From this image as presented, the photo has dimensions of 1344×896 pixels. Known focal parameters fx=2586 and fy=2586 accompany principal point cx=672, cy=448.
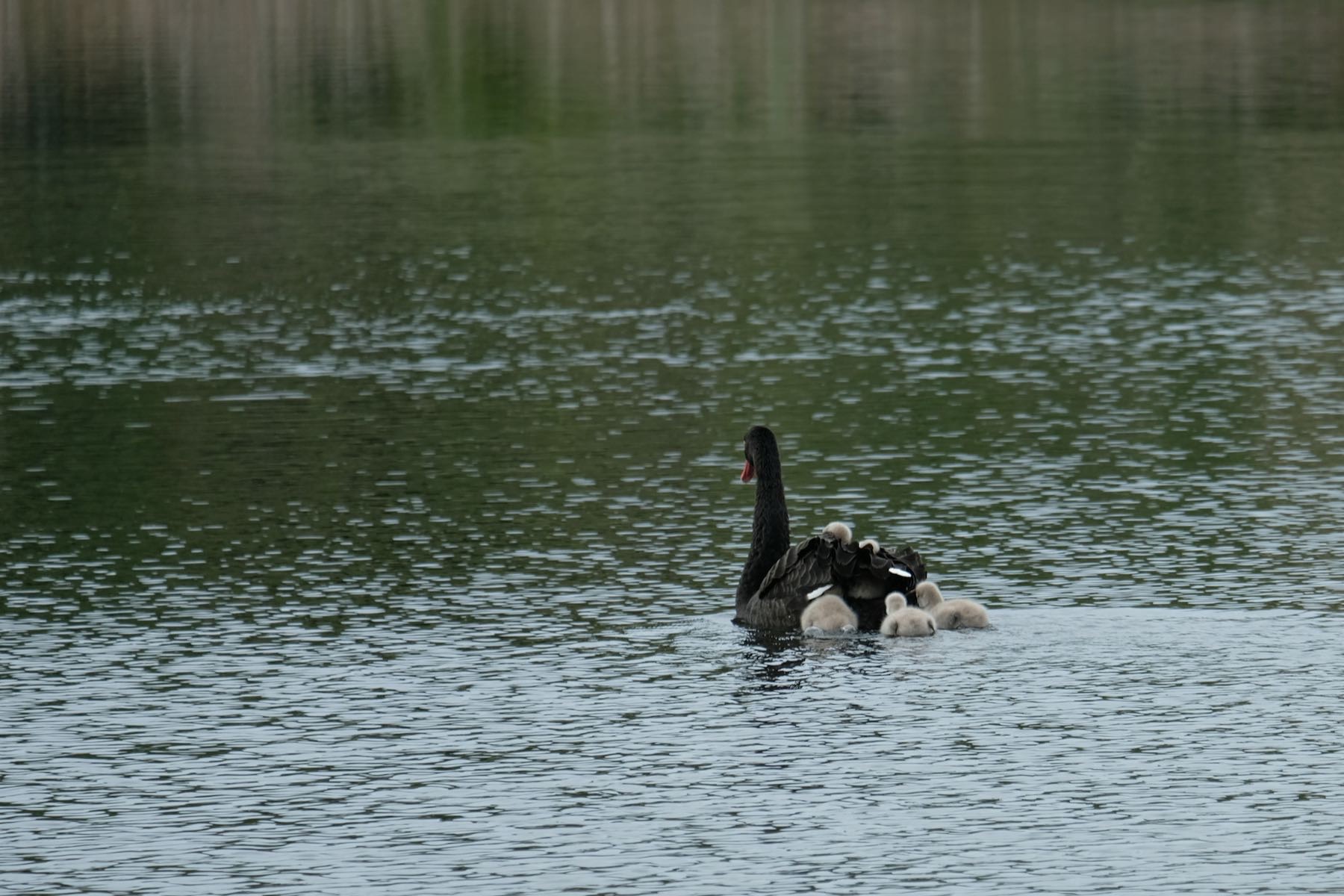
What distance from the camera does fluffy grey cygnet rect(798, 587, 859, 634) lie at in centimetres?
2038

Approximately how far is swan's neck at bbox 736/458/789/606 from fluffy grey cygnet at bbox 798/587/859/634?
3.29ft

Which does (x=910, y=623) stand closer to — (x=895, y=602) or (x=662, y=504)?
(x=895, y=602)

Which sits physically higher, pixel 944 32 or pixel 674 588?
pixel 944 32

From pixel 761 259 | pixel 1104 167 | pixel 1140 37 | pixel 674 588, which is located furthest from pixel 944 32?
pixel 674 588

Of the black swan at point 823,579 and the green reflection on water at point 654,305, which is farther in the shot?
the green reflection on water at point 654,305

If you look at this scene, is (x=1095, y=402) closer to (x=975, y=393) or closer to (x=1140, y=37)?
(x=975, y=393)

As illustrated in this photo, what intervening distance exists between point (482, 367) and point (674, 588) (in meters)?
13.8

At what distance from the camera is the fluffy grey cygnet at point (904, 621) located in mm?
20062

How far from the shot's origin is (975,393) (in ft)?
109

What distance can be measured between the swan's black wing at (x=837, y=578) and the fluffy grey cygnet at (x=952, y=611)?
0.43 ft

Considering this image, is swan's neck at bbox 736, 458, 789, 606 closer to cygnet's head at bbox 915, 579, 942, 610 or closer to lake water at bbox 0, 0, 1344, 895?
lake water at bbox 0, 0, 1344, 895

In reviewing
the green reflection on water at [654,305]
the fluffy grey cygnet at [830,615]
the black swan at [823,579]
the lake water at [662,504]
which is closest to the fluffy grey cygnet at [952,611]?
the black swan at [823,579]

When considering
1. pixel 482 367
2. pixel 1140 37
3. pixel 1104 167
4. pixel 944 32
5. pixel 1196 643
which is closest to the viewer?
pixel 1196 643

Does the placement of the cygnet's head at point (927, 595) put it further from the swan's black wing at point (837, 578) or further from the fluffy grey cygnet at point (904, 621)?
the fluffy grey cygnet at point (904, 621)
